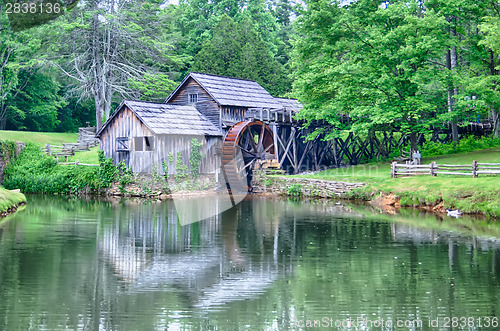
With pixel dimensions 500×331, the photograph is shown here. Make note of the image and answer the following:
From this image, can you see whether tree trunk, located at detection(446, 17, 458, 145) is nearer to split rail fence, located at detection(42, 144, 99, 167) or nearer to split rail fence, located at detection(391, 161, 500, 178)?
split rail fence, located at detection(391, 161, 500, 178)

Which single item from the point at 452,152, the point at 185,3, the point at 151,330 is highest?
the point at 185,3

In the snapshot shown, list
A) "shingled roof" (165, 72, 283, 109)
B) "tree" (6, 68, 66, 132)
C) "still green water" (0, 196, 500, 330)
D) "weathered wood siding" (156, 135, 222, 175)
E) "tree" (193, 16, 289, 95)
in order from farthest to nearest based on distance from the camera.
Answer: "tree" (6, 68, 66, 132), "tree" (193, 16, 289, 95), "shingled roof" (165, 72, 283, 109), "weathered wood siding" (156, 135, 222, 175), "still green water" (0, 196, 500, 330)

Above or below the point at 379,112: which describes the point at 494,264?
below

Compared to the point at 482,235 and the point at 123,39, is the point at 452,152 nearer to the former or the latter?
the point at 482,235

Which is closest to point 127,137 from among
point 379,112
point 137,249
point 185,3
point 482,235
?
point 379,112

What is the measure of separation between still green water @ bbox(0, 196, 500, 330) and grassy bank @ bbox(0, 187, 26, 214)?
2199 mm

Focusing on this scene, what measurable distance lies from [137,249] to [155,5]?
38.4 meters

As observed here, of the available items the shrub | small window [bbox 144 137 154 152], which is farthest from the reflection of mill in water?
small window [bbox 144 137 154 152]

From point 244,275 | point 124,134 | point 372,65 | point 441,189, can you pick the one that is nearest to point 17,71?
point 124,134

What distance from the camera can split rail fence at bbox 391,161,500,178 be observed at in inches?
1111

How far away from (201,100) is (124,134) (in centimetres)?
606

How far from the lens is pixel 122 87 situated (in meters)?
48.8

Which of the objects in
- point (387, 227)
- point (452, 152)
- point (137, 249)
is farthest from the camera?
point (452, 152)

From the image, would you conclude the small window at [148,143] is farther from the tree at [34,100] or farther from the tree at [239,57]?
the tree at [34,100]
